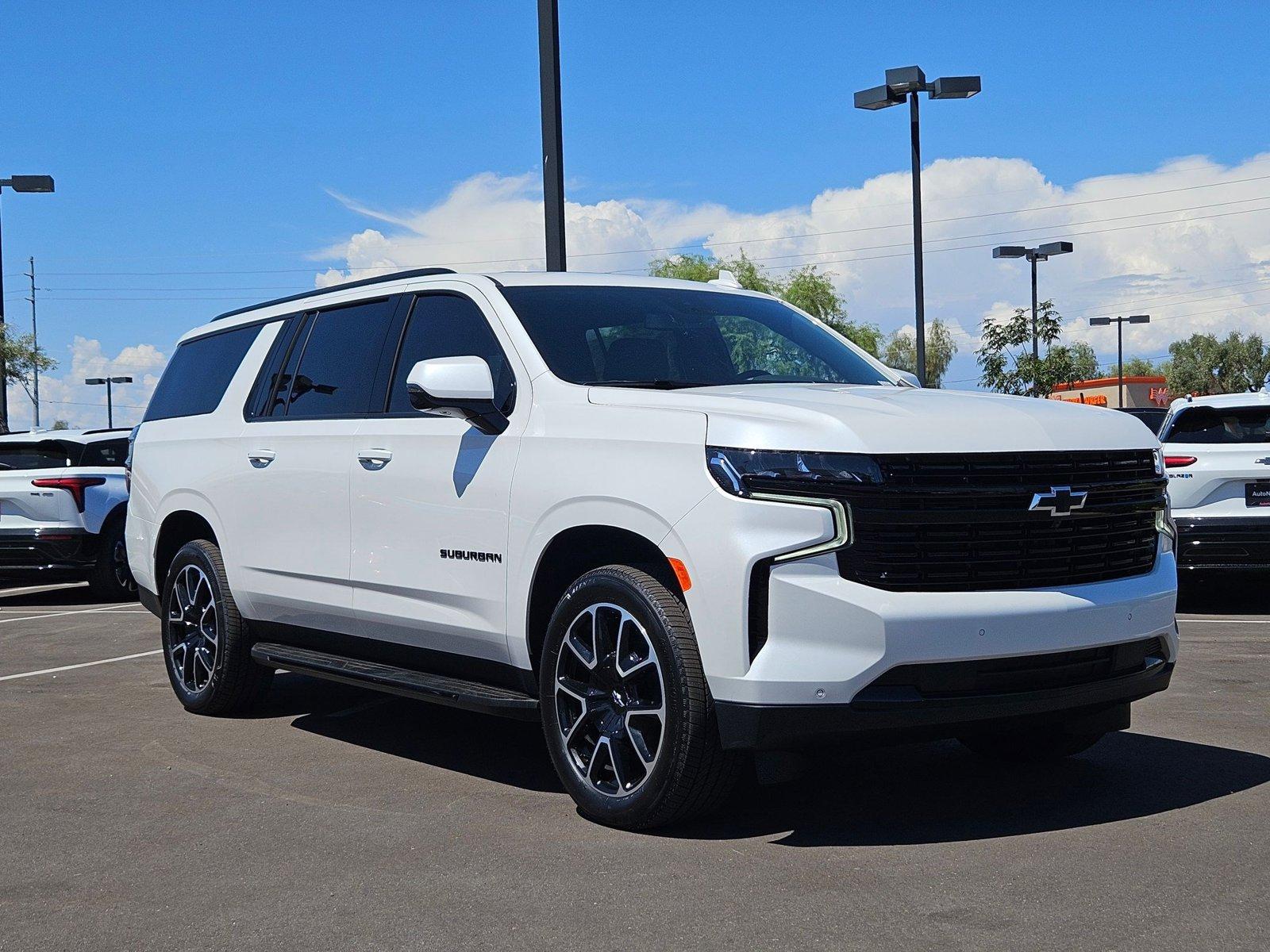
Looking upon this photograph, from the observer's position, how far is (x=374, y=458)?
5.99 m

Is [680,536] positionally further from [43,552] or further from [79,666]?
[43,552]

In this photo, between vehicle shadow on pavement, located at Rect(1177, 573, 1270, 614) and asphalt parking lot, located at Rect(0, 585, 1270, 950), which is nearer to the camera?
asphalt parking lot, located at Rect(0, 585, 1270, 950)

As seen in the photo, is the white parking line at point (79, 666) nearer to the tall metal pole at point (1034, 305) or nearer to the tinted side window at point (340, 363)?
the tinted side window at point (340, 363)

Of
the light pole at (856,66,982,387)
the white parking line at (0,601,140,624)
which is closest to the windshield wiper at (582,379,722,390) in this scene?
the white parking line at (0,601,140,624)

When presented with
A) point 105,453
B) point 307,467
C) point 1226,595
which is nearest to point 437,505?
point 307,467

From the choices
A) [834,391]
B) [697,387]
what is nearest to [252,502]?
[697,387]

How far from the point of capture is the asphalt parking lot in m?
3.87

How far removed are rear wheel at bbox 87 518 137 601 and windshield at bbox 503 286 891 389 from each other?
860cm

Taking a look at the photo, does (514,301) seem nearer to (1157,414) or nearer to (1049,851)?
(1049,851)

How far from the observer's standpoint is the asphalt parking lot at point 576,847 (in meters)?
3.87

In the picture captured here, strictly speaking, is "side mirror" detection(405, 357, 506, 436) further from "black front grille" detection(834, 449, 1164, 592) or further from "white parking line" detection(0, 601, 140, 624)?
"white parking line" detection(0, 601, 140, 624)

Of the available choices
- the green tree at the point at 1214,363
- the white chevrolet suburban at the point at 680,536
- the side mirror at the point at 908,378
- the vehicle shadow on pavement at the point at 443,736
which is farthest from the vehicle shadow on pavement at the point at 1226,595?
the green tree at the point at 1214,363

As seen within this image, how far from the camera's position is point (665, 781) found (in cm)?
464

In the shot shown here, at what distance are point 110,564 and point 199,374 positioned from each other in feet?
20.2
